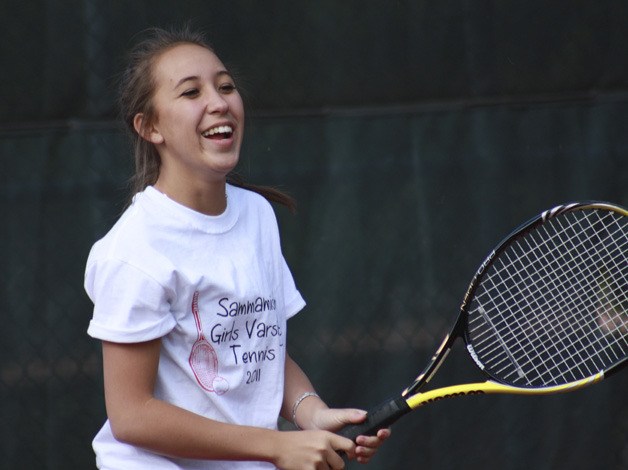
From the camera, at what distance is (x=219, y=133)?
2127 mm

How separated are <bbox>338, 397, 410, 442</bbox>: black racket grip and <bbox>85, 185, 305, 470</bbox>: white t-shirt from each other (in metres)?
0.15

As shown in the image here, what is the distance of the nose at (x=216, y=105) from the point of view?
210cm

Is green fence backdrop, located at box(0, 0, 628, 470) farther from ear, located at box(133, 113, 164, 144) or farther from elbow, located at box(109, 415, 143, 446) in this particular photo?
elbow, located at box(109, 415, 143, 446)

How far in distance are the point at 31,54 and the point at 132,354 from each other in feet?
4.67

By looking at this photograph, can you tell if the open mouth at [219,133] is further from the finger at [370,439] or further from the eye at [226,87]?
the finger at [370,439]

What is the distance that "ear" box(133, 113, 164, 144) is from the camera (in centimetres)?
218

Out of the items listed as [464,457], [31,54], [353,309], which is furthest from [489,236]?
[31,54]

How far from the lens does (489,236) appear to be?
3.15 m

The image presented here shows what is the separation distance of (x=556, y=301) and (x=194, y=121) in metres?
1.03

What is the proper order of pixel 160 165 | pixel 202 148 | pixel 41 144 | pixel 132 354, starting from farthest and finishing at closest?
pixel 41 144
pixel 160 165
pixel 202 148
pixel 132 354

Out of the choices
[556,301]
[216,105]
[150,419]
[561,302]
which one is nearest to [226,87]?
[216,105]

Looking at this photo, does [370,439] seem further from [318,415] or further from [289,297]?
[289,297]

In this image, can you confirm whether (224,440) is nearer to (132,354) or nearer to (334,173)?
(132,354)

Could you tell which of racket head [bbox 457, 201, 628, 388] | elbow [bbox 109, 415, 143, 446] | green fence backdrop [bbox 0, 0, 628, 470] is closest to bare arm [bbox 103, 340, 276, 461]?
elbow [bbox 109, 415, 143, 446]
